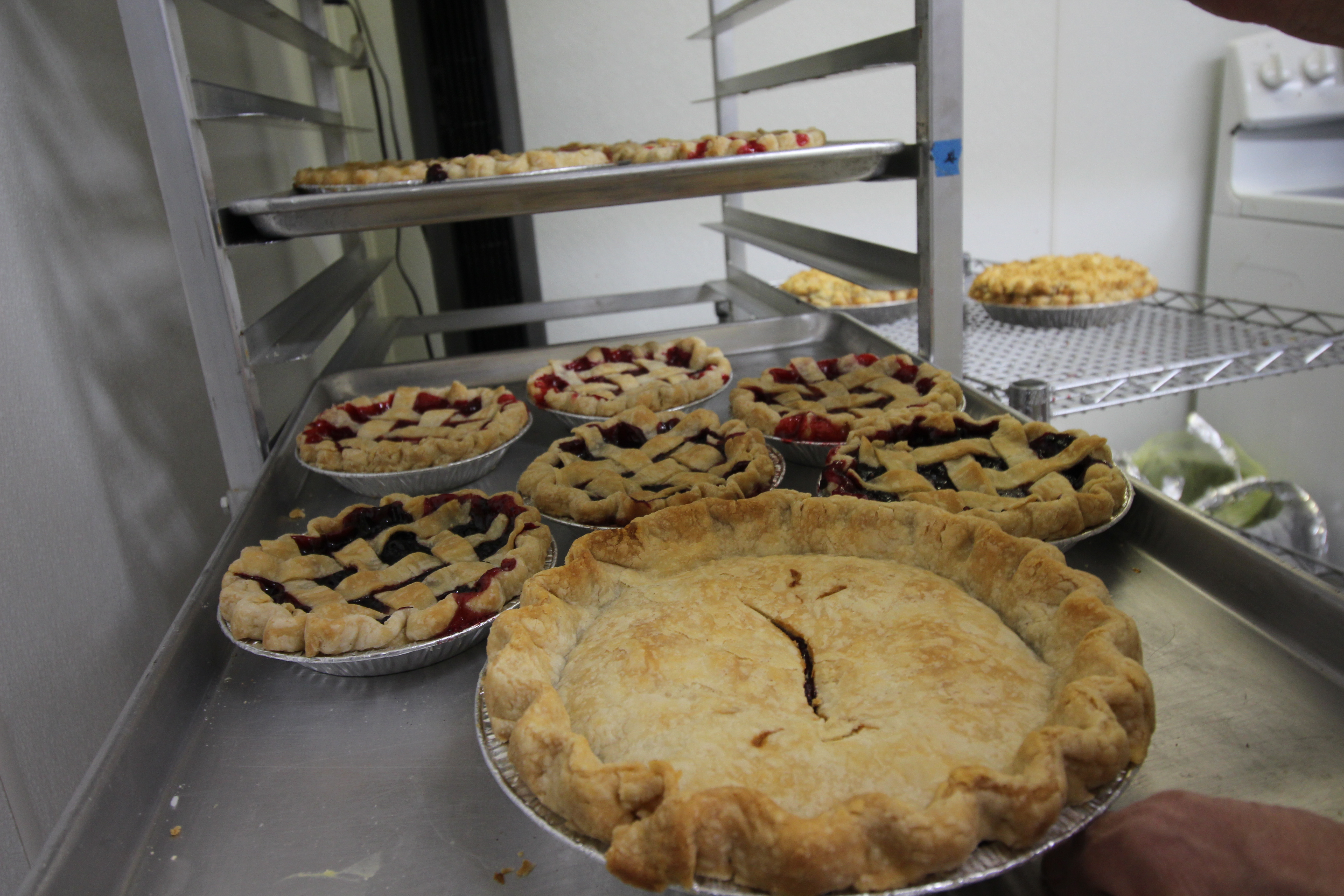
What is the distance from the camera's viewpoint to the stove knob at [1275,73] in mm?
3355

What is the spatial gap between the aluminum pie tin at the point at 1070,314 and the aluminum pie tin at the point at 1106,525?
1.52 meters

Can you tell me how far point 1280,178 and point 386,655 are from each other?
4074 mm

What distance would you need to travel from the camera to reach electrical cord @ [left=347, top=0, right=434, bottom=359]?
3393 millimetres

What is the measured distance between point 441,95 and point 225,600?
2549 mm

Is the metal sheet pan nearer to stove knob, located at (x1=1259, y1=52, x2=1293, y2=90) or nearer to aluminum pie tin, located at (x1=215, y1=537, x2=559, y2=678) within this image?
aluminum pie tin, located at (x1=215, y1=537, x2=559, y2=678)

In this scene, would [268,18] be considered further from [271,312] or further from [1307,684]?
[1307,684]

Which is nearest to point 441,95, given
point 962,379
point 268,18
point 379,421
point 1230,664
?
point 268,18

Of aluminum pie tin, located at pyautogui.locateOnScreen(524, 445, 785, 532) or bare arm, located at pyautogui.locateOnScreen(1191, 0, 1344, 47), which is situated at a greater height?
bare arm, located at pyautogui.locateOnScreen(1191, 0, 1344, 47)

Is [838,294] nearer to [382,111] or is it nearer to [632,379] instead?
[632,379]

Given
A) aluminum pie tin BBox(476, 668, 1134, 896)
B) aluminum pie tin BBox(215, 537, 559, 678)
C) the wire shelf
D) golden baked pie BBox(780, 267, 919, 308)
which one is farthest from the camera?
golden baked pie BBox(780, 267, 919, 308)

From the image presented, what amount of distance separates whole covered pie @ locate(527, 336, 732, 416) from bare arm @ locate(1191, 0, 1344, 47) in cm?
107

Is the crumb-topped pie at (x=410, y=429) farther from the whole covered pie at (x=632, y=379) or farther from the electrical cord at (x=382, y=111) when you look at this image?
the electrical cord at (x=382, y=111)

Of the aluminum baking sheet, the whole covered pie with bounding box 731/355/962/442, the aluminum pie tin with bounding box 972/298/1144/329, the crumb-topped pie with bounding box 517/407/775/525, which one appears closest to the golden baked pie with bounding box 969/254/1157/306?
the aluminum pie tin with bounding box 972/298/1144/329

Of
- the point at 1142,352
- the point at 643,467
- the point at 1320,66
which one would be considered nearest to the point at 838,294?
the point at 1142,352
